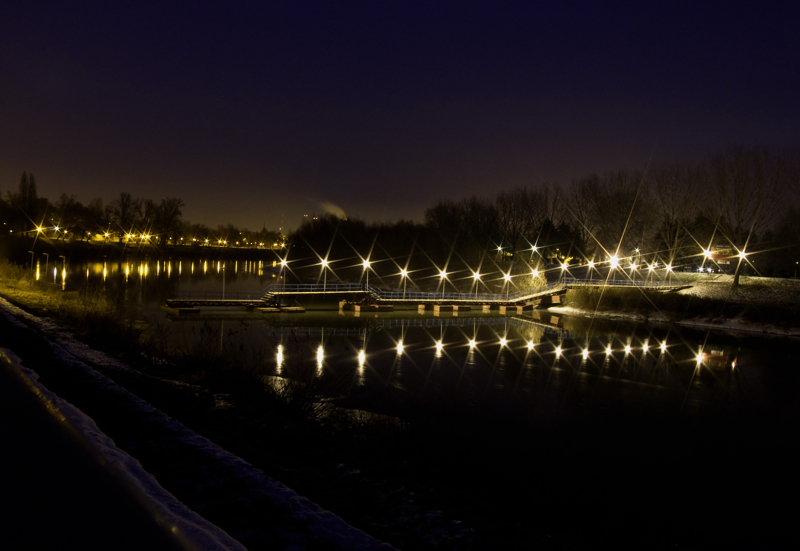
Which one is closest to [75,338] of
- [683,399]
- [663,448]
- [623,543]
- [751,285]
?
[623,543]

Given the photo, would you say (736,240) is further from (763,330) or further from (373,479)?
(373,479)

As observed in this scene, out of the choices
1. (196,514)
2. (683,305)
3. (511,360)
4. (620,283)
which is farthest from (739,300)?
(196,514)

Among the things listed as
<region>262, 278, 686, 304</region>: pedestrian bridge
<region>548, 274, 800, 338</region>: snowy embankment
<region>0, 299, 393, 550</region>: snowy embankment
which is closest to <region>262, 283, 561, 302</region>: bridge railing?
<region>262, 278, 686, 304</region>: pedestrian bridge

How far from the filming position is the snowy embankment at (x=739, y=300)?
110 ft

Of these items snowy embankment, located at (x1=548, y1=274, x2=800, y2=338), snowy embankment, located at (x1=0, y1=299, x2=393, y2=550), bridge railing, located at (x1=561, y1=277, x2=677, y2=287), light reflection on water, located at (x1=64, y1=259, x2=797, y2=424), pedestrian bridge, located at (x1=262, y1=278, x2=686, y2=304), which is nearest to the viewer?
snowy embankment, located at (x1=0, y1=299, x2=393, y2=550)

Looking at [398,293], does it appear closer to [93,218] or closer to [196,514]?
[196,514]

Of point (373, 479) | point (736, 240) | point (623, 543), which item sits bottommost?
point (623, 543)

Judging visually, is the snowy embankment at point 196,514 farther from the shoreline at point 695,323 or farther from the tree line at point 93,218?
the tree line at point 93,218

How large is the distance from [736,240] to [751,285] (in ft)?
14.0

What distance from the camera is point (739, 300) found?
37.8 m

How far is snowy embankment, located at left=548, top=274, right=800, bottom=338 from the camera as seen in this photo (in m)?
33.5

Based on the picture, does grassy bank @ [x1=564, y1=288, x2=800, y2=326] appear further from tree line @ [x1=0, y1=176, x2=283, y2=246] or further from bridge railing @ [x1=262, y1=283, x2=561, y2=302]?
tree line @ [x1=0, y1=176, x2=283, y2=246]

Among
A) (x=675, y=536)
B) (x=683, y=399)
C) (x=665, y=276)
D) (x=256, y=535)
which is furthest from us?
(x=665, y=276)

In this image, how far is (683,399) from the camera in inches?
632
